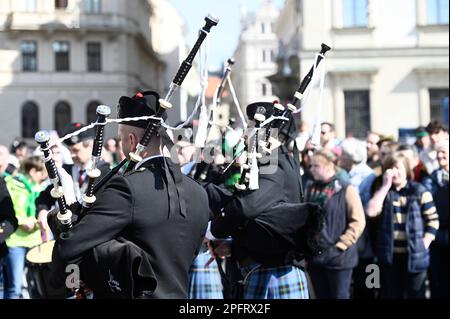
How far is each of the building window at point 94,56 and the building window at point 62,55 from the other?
3.76 feet

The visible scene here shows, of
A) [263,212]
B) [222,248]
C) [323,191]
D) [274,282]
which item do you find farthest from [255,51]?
[263,212]

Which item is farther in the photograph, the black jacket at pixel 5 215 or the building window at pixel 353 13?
the building window at pixel 353 13

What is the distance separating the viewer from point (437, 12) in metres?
24.0

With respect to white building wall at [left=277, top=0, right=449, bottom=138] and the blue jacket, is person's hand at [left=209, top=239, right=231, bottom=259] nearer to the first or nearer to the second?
the blue jacket

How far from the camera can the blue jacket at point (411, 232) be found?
6.94 m

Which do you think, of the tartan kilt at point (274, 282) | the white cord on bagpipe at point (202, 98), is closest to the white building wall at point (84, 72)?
the tartan kilt at point (274, 282)

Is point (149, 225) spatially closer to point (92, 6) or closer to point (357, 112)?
point (357, 112)

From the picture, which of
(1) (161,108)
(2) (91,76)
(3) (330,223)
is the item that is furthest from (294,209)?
(2) (91,76)

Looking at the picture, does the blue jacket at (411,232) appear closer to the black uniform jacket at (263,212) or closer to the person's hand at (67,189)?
the black uniform jacket at (263,212)

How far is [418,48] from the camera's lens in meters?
24.0

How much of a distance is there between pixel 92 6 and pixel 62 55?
2907mm

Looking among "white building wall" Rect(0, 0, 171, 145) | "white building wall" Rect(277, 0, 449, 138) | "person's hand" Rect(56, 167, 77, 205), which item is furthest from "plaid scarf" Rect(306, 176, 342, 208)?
"white building wall" Rect(0, 0, 171, 145)

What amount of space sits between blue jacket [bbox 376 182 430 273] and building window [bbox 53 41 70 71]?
29.3m
